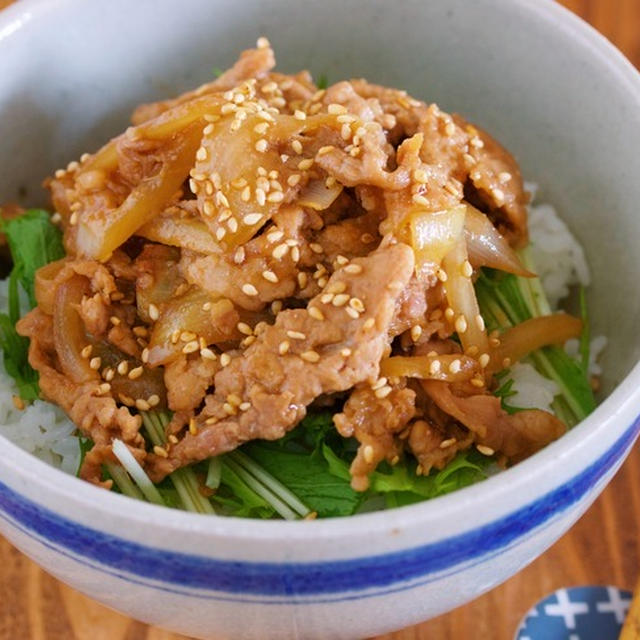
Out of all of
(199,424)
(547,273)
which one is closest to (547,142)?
(547,273)

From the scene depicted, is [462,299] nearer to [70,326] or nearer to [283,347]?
[283,347]

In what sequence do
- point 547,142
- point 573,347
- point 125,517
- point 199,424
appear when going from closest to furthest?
point 125,517 → point 199,424 → point 573,347 → point 547,142

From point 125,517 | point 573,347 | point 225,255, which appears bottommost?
point 573,347

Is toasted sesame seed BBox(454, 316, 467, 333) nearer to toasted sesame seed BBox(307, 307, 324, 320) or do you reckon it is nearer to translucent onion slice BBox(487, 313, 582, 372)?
translucent onion slice BBox(487, 313, 582, 372)

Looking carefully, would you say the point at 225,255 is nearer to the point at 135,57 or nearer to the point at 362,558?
the point at 362,558

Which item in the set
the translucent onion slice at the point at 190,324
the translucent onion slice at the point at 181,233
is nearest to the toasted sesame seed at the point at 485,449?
the translucent onion slice at the point at 190,324

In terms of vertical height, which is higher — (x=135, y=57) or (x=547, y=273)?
(x=135, y=57)

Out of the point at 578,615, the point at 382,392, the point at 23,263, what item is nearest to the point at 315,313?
the point at 382,392

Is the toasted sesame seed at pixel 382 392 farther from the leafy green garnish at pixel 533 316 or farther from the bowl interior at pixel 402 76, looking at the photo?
the bowl interior at pixel 402 76
